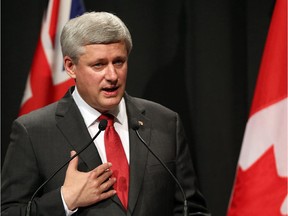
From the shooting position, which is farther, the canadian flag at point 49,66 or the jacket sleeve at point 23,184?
the canadian flag at point 49,66

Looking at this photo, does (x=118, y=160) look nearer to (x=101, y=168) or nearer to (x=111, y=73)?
(x=101, y=168)

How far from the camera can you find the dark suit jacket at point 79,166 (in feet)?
5.41

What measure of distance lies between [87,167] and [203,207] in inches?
16.6

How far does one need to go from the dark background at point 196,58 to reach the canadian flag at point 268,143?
13.6 inches

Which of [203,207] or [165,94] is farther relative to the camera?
[165,94]

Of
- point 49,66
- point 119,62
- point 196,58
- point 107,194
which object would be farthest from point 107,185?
point 196,58

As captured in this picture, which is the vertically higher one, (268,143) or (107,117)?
(107,117)

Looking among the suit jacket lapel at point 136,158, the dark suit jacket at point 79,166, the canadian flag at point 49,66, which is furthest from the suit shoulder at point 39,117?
the canadian flag at point 49,66

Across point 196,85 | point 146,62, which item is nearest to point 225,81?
point 196,85

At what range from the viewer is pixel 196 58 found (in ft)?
8.67

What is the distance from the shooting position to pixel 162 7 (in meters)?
2.65

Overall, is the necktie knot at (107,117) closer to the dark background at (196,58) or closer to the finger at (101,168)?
the finger at (101,168)

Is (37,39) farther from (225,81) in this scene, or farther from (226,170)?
(226,170)

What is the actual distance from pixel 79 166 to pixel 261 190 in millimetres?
849
